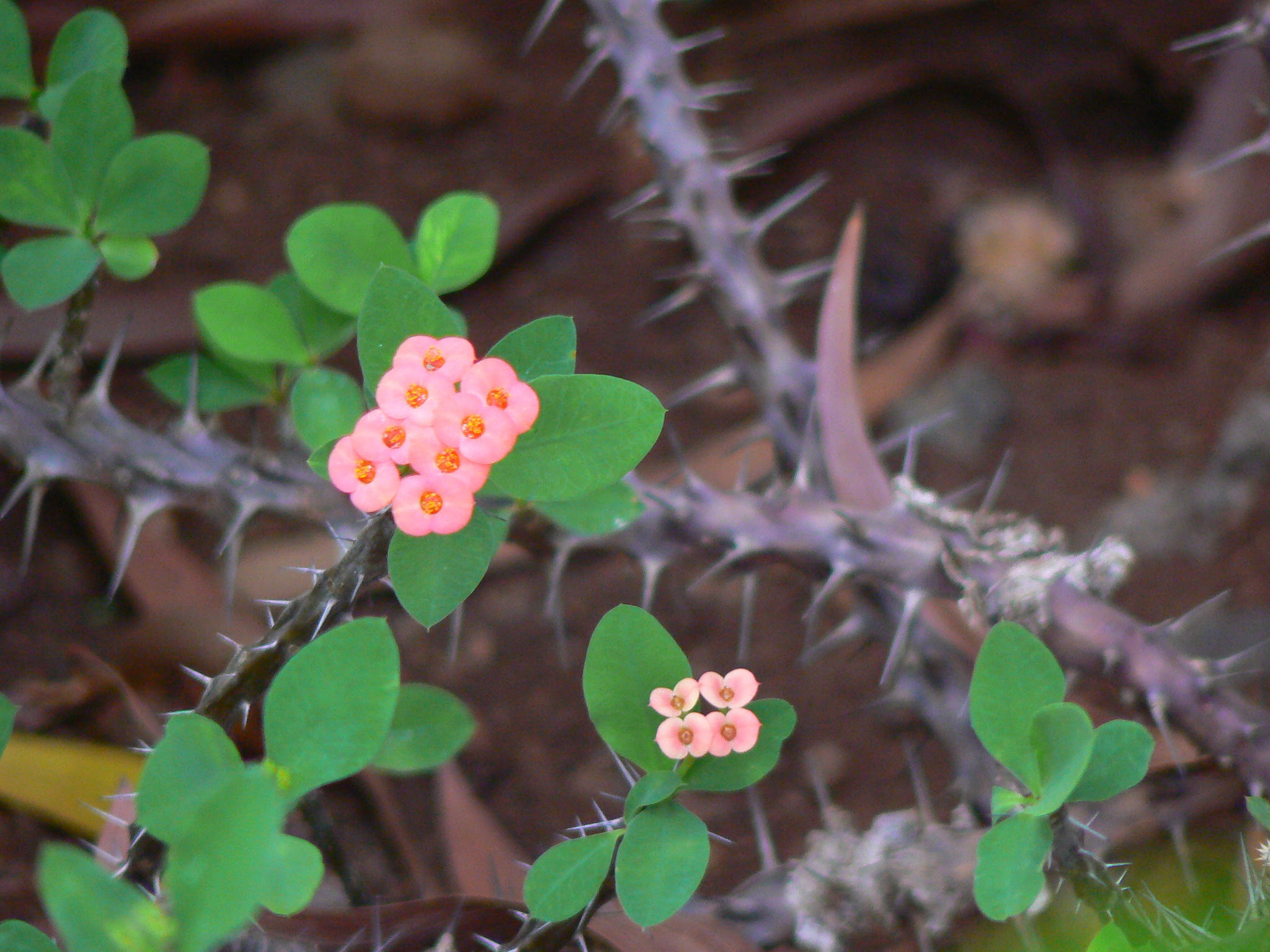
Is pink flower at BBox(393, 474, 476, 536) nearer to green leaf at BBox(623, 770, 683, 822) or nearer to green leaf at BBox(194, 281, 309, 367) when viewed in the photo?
green leaf at BBox(623, 770, 683, 822)

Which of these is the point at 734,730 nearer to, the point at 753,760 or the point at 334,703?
the point at 753,760

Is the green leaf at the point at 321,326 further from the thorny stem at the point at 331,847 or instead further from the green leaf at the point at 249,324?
the thorny stem at the point at 331,847

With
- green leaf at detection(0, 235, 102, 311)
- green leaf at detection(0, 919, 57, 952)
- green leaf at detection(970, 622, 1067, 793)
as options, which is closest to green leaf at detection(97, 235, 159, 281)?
green leaf at detection(0, 235, 102, 311)

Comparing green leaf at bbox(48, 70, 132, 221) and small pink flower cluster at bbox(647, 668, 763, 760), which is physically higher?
green leaf at bbox(48, 70, 132, 221)

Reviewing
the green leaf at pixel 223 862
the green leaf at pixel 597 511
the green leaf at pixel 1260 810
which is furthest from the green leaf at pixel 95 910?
the green leaf at pixel 1260 810

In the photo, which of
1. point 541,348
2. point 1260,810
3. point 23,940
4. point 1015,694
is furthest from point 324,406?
point 1260,810
